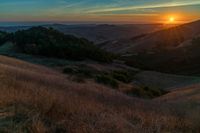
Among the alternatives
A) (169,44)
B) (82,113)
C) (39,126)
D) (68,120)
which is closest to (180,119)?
(82,113)

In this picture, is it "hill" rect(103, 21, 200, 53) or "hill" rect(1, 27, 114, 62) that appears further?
"hill" rect(103, 21, 200, 53)

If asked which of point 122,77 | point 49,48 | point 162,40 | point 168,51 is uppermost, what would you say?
point 49,48

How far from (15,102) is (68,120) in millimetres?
1882

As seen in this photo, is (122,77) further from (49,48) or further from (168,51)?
(168,51)

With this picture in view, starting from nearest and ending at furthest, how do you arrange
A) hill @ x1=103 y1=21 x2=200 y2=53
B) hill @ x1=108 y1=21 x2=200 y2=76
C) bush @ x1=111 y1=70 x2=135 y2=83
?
1. bush @ x1=111 y1=70 x2=135 y2=83
2. hill @ x1=108 y1=21 x2=200 y2=76
3. hill @ x1=103 y1=21 x2=200 y2=53

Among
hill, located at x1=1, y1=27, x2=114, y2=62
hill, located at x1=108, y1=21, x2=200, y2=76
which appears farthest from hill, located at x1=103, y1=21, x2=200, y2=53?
hill, located at x1=1, y1=27, x2=114, y2=62

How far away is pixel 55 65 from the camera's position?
4800 cm

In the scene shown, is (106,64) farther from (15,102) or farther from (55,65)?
(15,102)

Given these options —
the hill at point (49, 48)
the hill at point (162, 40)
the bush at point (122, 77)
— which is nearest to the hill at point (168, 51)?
the hill at point (162, 40)

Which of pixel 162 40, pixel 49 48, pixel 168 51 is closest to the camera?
pixel 49 48

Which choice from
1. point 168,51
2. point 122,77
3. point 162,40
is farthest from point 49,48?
point 162,40

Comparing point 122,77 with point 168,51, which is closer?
point 122,77

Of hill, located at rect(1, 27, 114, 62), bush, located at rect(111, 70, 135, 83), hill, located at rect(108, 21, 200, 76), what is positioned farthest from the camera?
hill, located at rect(108, 21, 200, 76)

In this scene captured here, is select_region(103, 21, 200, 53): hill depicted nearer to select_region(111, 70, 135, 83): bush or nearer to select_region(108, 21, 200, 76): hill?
select_region(108, 21, 200, 76): hill
